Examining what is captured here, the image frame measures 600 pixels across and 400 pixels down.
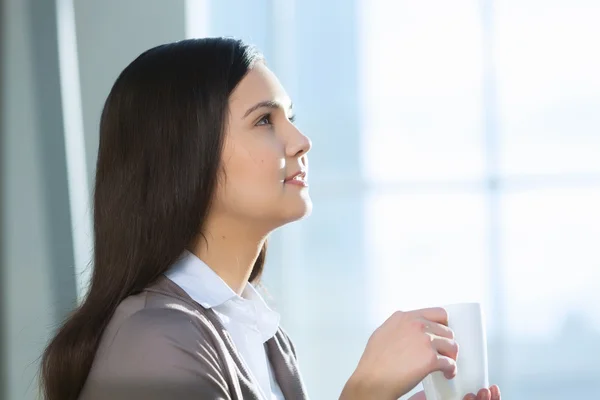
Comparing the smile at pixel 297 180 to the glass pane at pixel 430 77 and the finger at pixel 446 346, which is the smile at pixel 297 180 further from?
the glass pane at pixel 430 77

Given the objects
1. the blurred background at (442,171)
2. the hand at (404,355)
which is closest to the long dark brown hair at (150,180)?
the hand at (404,355)

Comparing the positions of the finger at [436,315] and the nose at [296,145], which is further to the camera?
the nose at [296,145]

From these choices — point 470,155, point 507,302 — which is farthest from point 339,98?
point 507,302

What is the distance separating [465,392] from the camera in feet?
2.85

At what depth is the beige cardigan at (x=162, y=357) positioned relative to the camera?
86 cm

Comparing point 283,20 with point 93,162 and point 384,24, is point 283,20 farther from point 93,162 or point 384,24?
point 93,162

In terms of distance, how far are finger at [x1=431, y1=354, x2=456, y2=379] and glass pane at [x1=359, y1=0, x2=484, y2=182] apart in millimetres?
2341

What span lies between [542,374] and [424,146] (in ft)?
3.30

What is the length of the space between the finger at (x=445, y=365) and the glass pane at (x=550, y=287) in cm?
236

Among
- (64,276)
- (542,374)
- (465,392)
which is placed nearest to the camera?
(465,392)

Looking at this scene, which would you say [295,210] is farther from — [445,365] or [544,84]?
[544,84]

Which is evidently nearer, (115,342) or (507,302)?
(115,342)

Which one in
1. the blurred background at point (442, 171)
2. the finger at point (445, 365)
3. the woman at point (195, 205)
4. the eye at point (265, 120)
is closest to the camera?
the finger at point (445, 365)

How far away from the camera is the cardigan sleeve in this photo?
0.86 m
